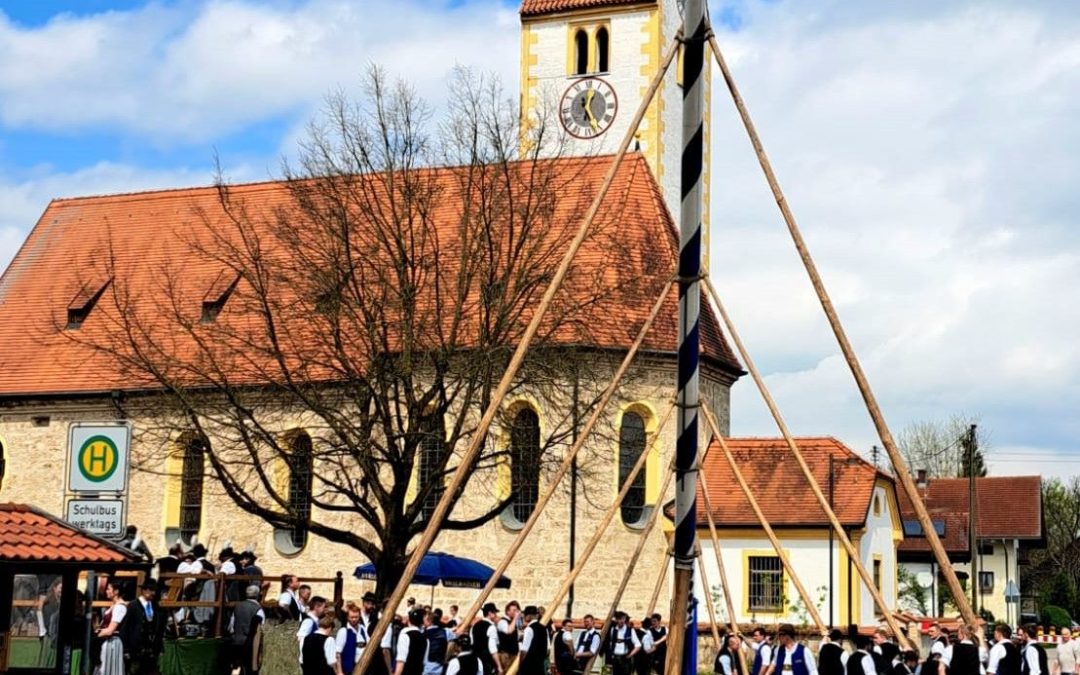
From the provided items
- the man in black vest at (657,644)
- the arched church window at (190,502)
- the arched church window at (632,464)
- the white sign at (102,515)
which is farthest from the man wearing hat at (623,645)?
the arched church window at (190,502)

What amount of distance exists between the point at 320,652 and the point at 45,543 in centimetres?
434

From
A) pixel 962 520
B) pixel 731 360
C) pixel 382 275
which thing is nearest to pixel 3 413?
pixel 382 275

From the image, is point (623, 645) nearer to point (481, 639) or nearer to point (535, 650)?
point (481, 639)

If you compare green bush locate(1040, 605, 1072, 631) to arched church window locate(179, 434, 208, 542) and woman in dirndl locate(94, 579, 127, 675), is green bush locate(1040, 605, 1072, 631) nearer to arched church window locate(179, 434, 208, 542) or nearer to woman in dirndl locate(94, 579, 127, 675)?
arched church window locate(179, 434, 208, 542)

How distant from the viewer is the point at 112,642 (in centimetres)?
1861

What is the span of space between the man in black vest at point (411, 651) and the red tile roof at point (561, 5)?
92.9 feet

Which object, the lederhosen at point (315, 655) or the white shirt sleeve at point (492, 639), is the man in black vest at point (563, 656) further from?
the lederhosen at point (315, 655)

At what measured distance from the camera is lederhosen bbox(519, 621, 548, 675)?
2141 centimetres

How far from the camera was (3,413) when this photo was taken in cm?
4119

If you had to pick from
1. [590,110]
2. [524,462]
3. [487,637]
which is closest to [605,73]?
[590,110]

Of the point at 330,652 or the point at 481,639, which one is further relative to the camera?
the point at 481,639

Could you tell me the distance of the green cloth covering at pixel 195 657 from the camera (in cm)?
2242

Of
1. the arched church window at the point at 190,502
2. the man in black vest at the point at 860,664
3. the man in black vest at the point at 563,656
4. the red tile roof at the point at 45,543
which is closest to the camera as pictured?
the red tile roof at the point at 45,543

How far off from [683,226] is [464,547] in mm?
26388
